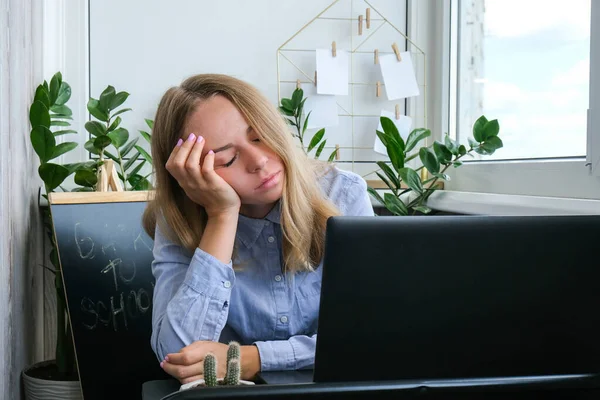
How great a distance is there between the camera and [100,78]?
225cm

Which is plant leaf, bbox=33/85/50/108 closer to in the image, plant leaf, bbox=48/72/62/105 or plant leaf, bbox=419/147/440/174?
plant leaf, bbox=48/72/62/105

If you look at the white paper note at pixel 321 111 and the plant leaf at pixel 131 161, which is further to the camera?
the white paper note at pixel 321 111

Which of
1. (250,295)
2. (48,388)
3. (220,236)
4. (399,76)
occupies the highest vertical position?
(399,76)

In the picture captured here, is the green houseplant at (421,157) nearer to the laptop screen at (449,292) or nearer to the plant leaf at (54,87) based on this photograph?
the plant leaf at (54,87)

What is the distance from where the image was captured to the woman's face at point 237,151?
3.82 feet

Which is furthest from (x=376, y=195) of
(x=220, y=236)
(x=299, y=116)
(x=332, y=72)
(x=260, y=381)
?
(x=260, y=381)

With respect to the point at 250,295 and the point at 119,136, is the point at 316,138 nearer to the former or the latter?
the point at 119,136

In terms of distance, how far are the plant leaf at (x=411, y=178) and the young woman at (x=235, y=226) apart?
78cm

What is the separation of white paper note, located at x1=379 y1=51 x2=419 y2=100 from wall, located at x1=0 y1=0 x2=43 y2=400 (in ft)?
3.49

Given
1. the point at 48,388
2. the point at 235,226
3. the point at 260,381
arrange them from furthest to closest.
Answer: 1. the point at 48,388
2. the point at 235,226
3. the point at 260,381

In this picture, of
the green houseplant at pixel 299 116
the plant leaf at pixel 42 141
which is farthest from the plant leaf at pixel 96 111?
the green houseplant at pixel 299 116

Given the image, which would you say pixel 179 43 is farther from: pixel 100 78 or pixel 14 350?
pixel 14 350

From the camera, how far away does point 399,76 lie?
2.38m

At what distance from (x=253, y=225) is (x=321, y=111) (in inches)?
45.4
